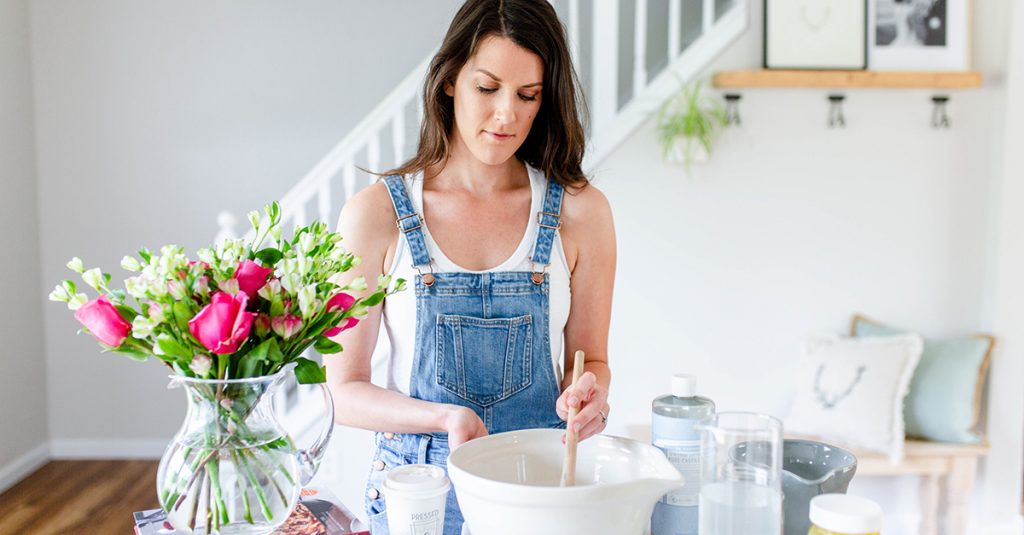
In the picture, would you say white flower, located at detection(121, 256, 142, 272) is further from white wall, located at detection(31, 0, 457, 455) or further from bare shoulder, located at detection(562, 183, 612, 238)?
white wall, located at detection(31, 0, 457, 455)

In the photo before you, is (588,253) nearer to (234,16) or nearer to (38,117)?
Answer: (234,16)

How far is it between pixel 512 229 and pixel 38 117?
365cm

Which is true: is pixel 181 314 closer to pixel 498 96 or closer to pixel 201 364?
pixel 201 364

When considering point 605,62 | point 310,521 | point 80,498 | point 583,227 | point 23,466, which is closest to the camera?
point 310,521

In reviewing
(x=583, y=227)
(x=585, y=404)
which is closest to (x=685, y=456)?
(x=585, y=404)

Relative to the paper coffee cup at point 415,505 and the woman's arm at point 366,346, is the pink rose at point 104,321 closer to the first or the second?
the paper coffee cup at point 415,505

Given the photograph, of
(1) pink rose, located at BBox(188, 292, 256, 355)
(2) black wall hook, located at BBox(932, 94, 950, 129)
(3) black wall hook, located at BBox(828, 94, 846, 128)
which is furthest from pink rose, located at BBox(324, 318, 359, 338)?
(2) black wall hook, located at BBox(932, 94, 950, 129)

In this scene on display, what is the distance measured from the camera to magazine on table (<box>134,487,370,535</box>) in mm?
1019

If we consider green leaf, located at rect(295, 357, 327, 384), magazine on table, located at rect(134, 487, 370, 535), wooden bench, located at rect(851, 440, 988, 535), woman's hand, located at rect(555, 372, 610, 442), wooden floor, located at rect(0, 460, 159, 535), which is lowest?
wooden floor, located at rect(0, 460, 159, 535)

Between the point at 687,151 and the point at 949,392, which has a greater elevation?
the point at 687,151

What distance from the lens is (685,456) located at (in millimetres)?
1116

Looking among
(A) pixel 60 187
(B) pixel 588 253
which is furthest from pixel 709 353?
(A) pixel 60 187

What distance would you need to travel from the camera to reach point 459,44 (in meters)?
1.47

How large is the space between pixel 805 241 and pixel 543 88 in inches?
90.7
